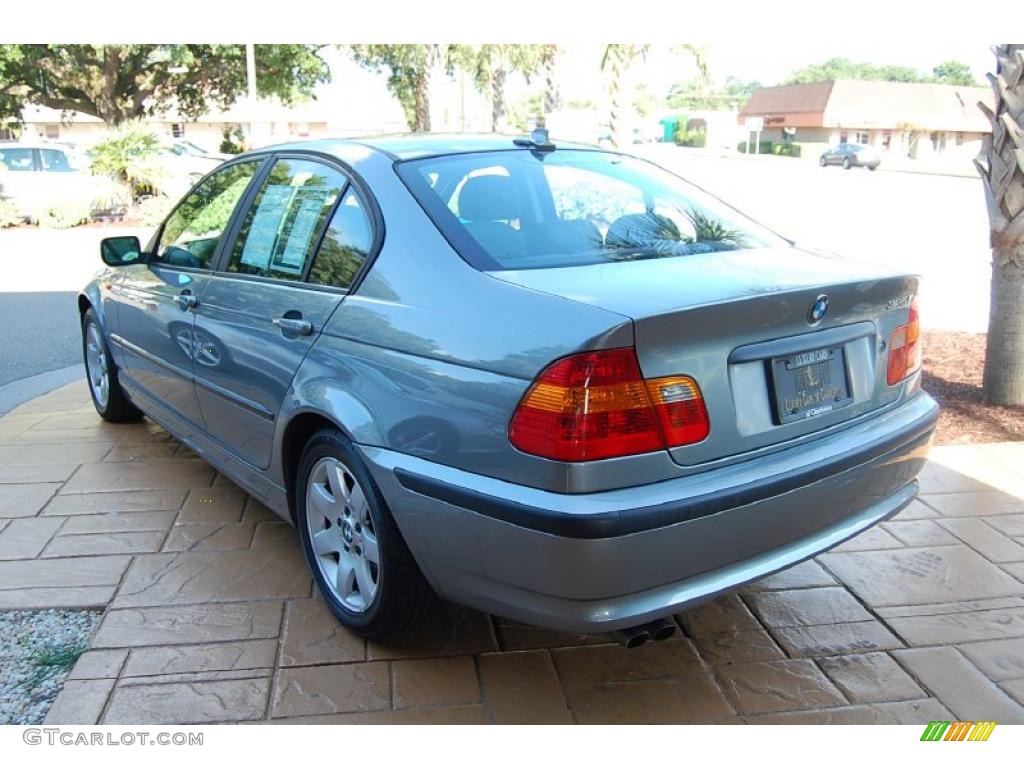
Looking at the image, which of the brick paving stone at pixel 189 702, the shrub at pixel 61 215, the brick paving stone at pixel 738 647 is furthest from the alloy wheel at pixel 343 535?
the shrub at pixel 61 215

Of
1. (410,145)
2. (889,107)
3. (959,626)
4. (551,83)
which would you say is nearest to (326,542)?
(410,145)

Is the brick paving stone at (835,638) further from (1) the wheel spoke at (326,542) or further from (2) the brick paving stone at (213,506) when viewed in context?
(2) the brick paving stone at (213,506)

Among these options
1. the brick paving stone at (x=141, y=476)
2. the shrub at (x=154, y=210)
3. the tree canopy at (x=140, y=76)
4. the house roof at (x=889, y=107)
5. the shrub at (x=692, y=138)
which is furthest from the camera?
the shrub at (x=692, y=138)

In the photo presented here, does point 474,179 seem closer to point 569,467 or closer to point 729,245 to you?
point 729,245

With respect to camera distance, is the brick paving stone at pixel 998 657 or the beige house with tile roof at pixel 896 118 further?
the beige house with tile roof at pixel 896 118

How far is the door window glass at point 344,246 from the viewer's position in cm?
296

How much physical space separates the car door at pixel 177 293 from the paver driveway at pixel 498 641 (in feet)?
1.88

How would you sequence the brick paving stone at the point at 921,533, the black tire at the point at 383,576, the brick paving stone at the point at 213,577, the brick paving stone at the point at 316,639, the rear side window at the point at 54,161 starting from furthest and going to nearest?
the rear side window at the point at 54,161 < the brick paving stone at the point at 921,533 < the brick paving stone at the point at 213,577 < the brick paving stone at the point at 316,639 < the black tire at the point at 383,576

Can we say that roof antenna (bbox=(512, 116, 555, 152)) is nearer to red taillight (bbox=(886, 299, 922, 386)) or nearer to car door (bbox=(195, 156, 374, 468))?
car door (bbox=(195, 156, 374, 468))

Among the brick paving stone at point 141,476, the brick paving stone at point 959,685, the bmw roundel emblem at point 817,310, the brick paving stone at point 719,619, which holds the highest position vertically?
the bmw roundel emblem at point 817,310

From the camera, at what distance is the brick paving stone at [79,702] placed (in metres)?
2.61

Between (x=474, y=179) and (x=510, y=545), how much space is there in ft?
4.58

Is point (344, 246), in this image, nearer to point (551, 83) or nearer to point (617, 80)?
point (617, 80)
